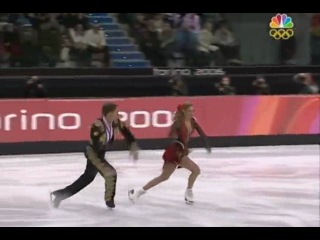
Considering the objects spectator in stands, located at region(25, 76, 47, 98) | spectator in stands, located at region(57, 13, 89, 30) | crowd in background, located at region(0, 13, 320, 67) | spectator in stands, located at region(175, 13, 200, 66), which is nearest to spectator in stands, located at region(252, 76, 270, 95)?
crowd in background, located at region(0, 13, 320, 67)

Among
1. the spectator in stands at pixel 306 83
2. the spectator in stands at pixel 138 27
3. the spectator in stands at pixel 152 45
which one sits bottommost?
the spectator in stands at pixel 306 83

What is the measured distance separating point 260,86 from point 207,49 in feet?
4.99

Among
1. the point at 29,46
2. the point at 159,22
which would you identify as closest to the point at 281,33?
the point at 159,22

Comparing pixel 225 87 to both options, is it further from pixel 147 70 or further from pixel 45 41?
pixel 45 41

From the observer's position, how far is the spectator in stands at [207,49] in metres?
11.8

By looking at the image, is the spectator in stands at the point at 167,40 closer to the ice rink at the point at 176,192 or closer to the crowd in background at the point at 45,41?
the crowd in background at the point at 45,41

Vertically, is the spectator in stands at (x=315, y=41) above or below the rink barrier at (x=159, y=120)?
above

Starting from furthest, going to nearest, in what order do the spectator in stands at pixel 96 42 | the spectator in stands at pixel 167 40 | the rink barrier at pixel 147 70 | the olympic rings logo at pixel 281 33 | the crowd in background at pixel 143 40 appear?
1. the spectator in stands at pixel 167 40
2. the spectator in stands at pixel 96 42
3. the olympic rings logo at pixel 281 33
4. the crowd in background at pixel 143 40
5. the rink barrier at pixel 147 70

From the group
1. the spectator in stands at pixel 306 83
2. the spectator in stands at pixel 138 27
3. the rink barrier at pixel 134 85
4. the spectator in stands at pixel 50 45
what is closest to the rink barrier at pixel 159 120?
the spectator in stands at pixel 306 83

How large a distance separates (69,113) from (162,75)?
2483mm

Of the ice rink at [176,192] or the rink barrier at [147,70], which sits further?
the rink barrier at [147,70]

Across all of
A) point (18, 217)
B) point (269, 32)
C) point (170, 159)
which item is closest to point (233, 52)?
point (269, 32)

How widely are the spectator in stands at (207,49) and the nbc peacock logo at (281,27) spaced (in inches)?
40.0

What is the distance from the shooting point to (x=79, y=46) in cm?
1150
